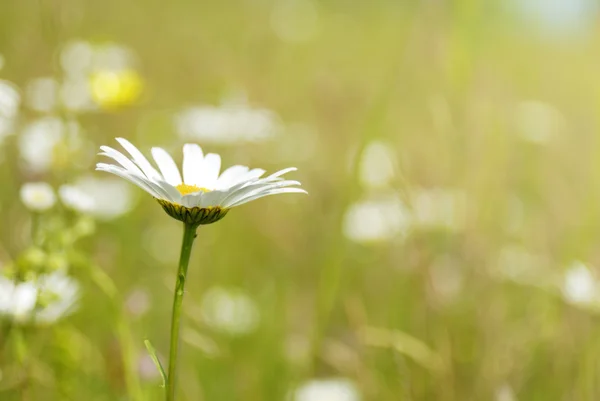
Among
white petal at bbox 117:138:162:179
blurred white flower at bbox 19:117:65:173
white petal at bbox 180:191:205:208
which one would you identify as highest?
blurred white flower at bbox 19:117:65:173

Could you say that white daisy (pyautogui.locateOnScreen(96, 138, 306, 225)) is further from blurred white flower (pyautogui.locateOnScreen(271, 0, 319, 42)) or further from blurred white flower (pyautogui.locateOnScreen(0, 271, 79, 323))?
blurred white flower (pyautogui.locateOnScreen(271, 0, 319, 42))

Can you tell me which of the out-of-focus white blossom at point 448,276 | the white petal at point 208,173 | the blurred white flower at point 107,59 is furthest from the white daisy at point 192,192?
the blurred white flower at point 107,59

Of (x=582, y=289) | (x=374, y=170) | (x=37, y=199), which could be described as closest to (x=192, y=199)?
(x=37, y=199)

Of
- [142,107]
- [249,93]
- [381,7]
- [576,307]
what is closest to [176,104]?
[142,107]

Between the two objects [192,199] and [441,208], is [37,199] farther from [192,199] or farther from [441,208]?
[441,208]

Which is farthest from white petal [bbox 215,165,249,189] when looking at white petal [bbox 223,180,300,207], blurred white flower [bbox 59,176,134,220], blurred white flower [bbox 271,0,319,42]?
blurred white flower [bbox 271,0,319,42]

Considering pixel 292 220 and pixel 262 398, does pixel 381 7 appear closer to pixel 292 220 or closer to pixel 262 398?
pixel 292 220

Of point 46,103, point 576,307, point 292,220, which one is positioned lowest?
point 576,307
